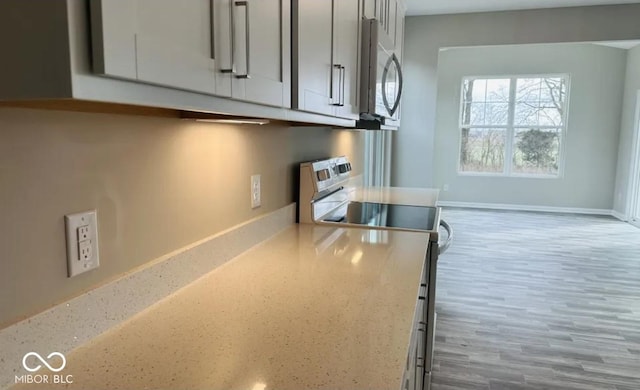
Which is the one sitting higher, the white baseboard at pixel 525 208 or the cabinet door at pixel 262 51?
the cabinet door at pixel 262 51

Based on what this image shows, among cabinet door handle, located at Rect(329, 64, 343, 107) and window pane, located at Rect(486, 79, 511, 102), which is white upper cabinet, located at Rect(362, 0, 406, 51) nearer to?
cabinet door handle, located at Rect(329, 64, 343, 107)

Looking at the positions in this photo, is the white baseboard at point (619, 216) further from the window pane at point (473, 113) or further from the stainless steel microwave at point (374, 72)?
the stainless steel microwave at point (374, 72)

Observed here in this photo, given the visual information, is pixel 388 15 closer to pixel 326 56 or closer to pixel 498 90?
pixel 326 56

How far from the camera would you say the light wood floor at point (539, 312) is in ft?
7.96

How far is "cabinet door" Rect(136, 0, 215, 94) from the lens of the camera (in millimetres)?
622

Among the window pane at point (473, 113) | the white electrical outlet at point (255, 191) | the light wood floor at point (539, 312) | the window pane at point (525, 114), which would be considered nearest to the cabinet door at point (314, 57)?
the white electrical outlet at point (255, 191)

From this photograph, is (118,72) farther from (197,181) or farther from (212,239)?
(212,239)

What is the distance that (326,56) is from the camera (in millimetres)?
1440

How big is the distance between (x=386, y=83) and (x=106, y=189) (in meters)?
1.58

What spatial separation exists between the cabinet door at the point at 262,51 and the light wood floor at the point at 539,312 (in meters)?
1.87

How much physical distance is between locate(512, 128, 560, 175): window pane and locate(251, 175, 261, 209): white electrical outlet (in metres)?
6.78

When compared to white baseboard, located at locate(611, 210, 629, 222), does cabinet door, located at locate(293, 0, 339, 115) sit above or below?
above

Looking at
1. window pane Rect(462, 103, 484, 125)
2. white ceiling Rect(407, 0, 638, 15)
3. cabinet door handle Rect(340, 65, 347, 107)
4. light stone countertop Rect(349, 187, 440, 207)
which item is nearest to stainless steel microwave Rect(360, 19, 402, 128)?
cabinet door handle Rect(340, 65, 347, 107)

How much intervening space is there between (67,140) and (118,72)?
1.22ft
